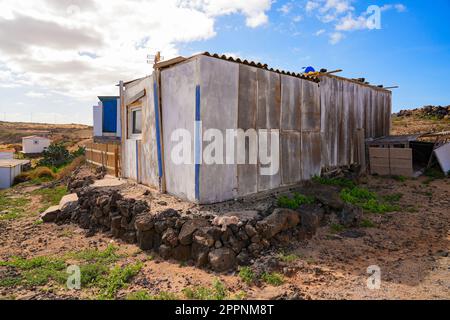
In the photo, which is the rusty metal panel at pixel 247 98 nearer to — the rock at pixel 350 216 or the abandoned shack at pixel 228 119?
the abandoned shack at pixel 228 119

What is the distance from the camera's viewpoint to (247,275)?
16.4ft

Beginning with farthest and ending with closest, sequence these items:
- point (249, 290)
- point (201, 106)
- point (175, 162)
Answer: point (175, 162) → point (201, 106) → point (249, 290)

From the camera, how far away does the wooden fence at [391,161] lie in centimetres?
1210

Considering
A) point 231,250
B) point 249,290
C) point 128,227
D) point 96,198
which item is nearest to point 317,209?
point 231,250

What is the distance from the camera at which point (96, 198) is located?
9.00 meters

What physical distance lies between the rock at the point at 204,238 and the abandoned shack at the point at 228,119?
4.30 ft

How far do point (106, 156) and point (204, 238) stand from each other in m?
9.31

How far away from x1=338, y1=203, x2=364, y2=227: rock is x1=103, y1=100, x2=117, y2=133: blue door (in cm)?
1886

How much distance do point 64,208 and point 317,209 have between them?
7966mm

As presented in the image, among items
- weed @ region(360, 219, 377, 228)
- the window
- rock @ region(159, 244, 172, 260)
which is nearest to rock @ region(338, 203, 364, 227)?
weed @ region(360, 219, 377, 228)

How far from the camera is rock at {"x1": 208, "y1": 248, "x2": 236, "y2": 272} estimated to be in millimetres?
5301

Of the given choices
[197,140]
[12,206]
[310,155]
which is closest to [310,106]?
[310,155]
